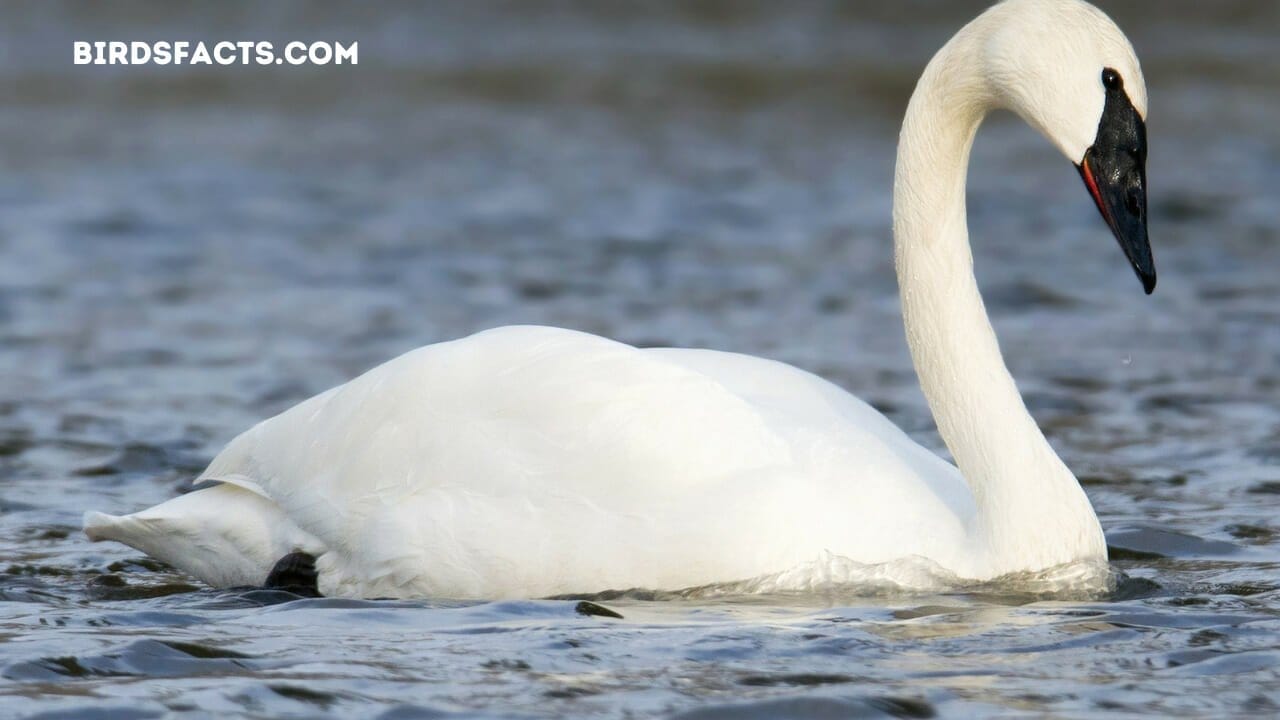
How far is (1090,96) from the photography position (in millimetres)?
5445

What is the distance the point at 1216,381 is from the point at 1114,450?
1.30 m

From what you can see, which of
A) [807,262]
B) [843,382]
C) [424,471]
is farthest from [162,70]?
[424,471]

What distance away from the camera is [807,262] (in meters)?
12.4

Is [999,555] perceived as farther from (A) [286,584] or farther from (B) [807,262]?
(B) [807,262]

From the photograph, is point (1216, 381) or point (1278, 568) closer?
point (1278, 568)

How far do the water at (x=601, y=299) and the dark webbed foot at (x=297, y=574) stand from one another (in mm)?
86

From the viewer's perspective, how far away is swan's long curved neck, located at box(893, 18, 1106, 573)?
5590mm

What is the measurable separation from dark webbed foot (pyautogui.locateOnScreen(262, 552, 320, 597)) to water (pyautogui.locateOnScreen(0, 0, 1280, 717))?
9 cm

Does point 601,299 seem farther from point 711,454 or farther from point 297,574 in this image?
point 711,454

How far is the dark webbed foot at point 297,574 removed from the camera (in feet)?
19.1

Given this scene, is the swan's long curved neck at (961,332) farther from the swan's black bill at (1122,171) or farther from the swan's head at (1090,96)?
the swan's black bill at (1122,171)

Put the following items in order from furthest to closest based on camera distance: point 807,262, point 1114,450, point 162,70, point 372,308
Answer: point 162,70
point 807,262
point 372,308
point 1114,450

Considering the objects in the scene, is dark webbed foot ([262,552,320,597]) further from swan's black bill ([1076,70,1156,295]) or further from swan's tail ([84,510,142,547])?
swan's black bill ([1076,70,1156,295])

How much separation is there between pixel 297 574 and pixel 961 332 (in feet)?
6.47
